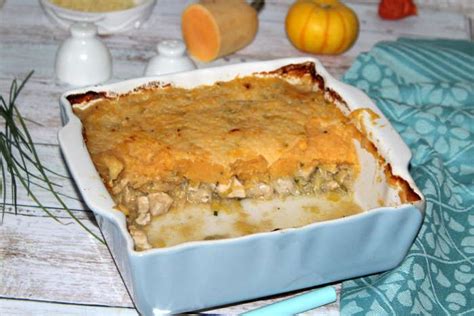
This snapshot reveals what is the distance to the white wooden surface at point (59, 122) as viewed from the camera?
167 cm

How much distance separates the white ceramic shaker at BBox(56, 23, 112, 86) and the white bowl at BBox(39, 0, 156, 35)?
0.24 meters

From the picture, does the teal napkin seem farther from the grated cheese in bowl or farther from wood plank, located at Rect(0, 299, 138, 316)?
the grated cheese in bowl

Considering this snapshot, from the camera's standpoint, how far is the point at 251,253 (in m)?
1.49

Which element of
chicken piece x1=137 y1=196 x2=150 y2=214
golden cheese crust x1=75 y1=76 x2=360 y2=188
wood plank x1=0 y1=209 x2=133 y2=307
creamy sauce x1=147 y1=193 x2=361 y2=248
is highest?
golden cheese crust x1=75 y1=76 x2=360 y2=188

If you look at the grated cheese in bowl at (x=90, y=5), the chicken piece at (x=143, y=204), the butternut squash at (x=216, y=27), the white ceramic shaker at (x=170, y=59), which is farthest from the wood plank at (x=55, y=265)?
the grated cheese in bowl at (x=90, y=5)

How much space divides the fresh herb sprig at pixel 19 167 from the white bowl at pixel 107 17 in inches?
20.7

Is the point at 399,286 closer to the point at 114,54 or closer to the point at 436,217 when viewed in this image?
the point at 436,217

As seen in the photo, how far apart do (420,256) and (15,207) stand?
0.87 m

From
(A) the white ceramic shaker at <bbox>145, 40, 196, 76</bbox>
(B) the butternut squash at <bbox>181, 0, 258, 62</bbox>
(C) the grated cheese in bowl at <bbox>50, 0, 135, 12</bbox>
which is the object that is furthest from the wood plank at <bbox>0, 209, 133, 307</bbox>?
(C) the grated cheese in bowl at <bbox>50, 0, 135, 12</bbox>

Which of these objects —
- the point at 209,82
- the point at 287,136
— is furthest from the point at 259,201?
the point at 209,82

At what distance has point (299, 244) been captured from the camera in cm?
153

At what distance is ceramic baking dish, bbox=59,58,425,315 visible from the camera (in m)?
1.45

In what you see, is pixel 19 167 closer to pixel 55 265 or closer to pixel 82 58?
pixel 55 265

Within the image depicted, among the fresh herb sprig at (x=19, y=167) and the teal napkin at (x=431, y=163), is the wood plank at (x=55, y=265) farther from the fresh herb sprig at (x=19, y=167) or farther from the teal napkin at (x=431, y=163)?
the teal napkin at (x=431, y=163)
